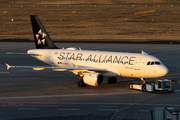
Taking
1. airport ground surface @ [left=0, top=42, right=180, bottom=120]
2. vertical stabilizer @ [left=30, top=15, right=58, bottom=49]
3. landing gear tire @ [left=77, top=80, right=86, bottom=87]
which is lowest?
airport ground surface @ [left=0, top=42, right=180, bottom=120]

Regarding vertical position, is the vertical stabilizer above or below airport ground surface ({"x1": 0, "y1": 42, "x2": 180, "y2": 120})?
above

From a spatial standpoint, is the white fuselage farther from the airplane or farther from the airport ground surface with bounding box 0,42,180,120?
the airport ground surface with bounding box 0,42,180,120

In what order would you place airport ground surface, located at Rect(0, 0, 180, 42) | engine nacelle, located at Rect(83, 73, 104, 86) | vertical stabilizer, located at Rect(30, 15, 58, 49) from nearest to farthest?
engine nacelle, located at Rect(83, 73, 104, 86) < vertical stabilizer, located at Rect(30, 15, 58, 49) < airport ground surface, located at Rect(0, 0, 180, 42)

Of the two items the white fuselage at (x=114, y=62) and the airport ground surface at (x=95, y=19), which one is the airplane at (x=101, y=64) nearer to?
the white fuselage at (x=114, y=62)

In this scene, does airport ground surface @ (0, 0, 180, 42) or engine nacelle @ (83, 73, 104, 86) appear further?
airport ground surface @ (0, 0, 180, 42)

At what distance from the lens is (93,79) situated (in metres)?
37.6

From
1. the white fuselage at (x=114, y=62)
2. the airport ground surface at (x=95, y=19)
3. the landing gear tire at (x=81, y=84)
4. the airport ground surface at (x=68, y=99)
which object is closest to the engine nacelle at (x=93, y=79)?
the airport ground surface at (x=68, y=99)

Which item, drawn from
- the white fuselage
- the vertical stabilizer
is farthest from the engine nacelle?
the vertical stabilizer

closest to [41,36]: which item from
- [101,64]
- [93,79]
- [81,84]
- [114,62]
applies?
[101,64]

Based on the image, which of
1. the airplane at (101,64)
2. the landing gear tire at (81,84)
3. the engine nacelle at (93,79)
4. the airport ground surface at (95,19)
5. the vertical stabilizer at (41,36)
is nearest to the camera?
the engine nacelle at (93,79)

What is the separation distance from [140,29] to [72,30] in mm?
26220

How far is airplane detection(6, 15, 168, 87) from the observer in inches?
1497

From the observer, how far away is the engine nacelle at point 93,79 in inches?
1478

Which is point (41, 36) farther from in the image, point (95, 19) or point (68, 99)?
point (95, 19)
